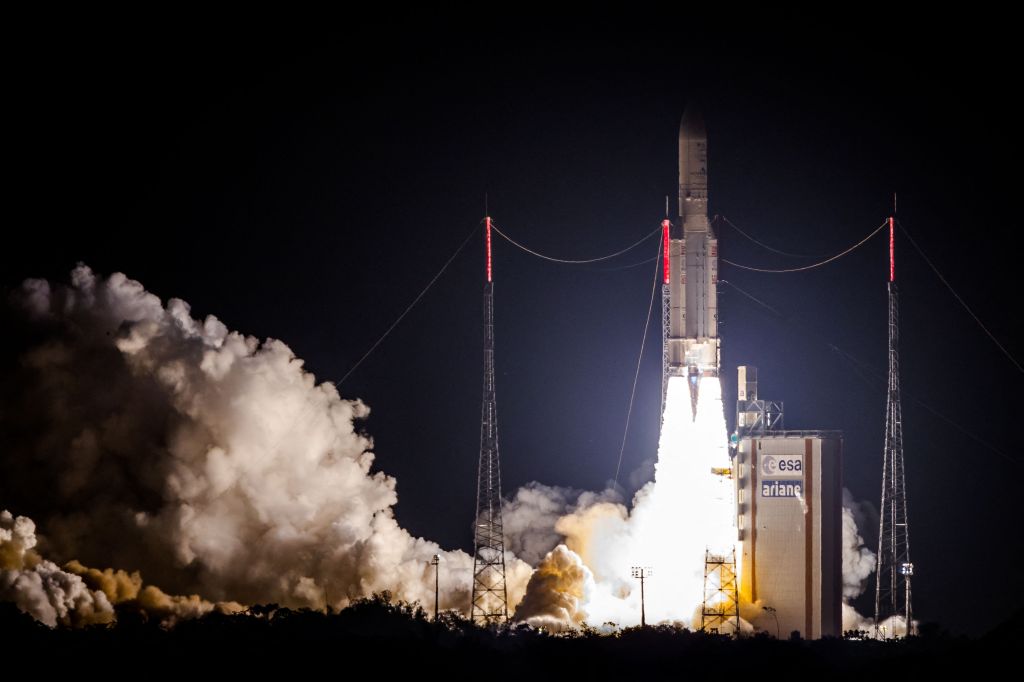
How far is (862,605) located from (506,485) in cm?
1309

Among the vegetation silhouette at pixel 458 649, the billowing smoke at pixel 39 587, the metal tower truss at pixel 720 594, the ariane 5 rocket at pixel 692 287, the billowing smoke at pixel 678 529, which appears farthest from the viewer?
the ariane 5 rocket at pixel 692 287

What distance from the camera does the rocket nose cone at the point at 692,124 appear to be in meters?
59.8

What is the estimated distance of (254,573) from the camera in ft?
195

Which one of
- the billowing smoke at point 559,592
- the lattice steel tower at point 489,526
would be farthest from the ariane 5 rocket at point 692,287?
the billowing smoke at point 559,592

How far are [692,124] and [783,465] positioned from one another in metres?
10.2

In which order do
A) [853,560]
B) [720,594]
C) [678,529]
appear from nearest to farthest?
[720,594] < [678,529] < [853,560]

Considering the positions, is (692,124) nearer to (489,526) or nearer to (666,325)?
(666,325)

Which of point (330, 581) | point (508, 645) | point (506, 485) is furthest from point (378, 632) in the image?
point (506, 485)

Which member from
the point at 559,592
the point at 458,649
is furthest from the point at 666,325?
the point at 458,649

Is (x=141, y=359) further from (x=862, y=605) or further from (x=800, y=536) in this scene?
(x=862, y=605)

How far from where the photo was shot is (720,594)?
58188mm

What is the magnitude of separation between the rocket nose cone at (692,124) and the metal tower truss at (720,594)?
470 inches

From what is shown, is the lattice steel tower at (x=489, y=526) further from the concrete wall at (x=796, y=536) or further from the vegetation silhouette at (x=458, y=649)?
the concrete wall at (x=796, y=536)

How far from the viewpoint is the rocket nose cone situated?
59781mm
